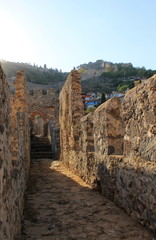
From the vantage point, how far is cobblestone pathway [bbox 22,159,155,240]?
2.74m

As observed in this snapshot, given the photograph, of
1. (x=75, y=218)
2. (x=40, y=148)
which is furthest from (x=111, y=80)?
(x=75, y=218)

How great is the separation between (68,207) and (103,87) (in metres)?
62.6

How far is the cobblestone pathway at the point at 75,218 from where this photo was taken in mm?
2742

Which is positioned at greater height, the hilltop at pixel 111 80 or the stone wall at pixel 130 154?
the hilltop at pixel 111 80

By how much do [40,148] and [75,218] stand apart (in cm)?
1117

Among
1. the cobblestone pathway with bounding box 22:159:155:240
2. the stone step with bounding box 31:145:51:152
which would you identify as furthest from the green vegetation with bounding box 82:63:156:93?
the cobblestone pathway with bounding box 22:159:155:240

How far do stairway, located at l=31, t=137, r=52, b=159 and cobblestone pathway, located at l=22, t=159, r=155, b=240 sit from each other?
7.79 m

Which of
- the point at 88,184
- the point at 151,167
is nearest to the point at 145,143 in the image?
the point at 151,167

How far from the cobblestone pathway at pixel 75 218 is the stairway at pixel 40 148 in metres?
7.79

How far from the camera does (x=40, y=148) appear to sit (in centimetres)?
1427

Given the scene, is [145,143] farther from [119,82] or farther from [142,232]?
[119,82]

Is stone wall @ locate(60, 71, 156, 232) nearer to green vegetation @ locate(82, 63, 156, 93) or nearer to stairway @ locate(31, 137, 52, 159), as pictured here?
stairway @ locate(31, 137, 52, 159)

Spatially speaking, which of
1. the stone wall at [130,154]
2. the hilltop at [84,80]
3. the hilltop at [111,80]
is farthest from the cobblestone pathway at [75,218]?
the hilltop at [111,80]

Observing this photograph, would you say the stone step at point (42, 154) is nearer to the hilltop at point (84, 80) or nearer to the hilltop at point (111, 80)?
the hilltop at point (84, 80)
